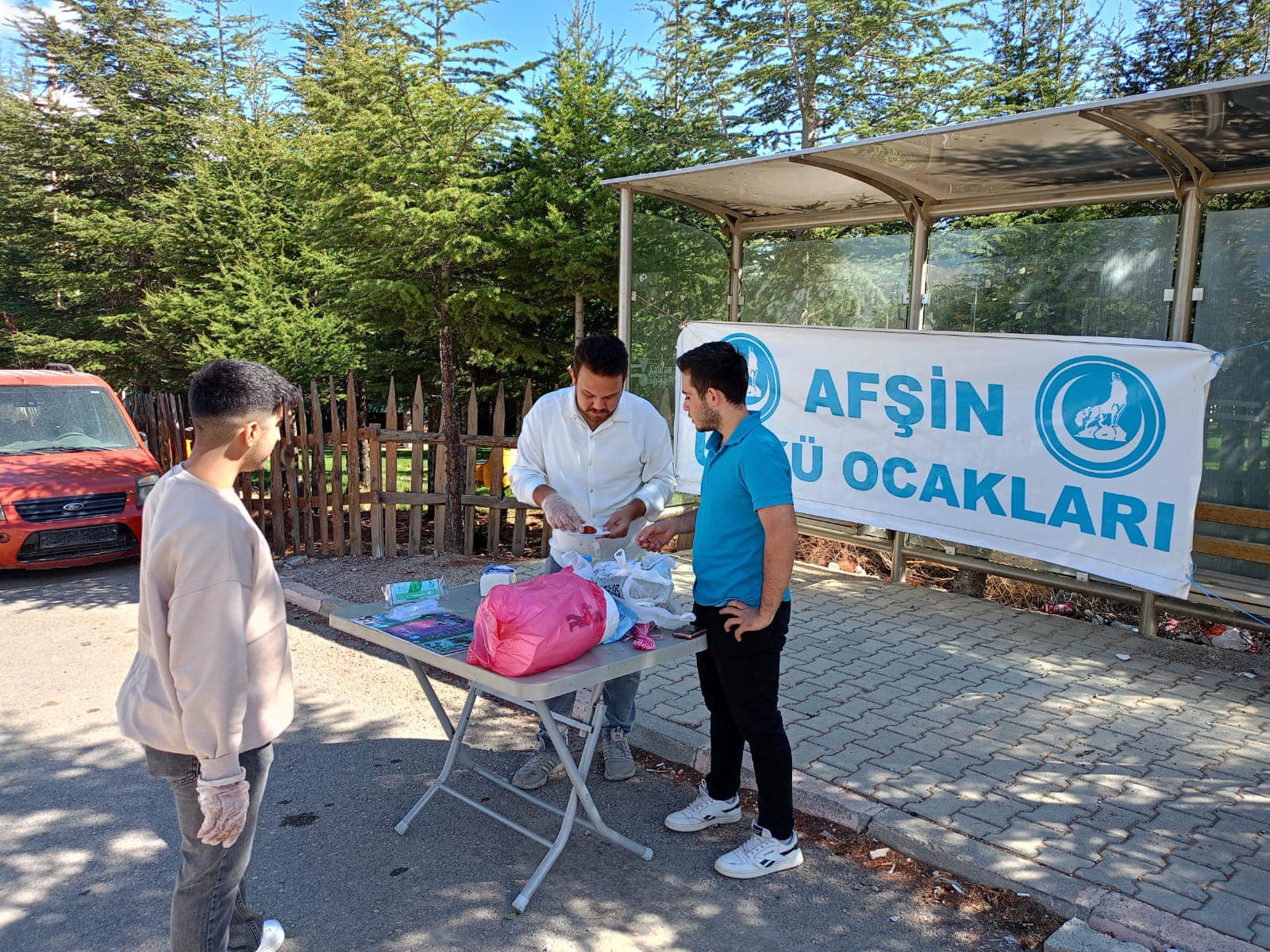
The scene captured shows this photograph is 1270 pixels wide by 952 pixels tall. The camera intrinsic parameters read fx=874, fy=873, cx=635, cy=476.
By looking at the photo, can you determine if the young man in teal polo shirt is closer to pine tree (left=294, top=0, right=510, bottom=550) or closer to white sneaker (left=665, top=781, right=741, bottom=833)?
white sneaker (left=665, top=781, right=741, bottom=833)

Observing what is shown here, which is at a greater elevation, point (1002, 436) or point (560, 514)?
point (1002, 436)

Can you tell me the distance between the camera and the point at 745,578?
3.40 meters

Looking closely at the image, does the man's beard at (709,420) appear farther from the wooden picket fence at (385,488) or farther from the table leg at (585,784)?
the wooden picket fence at (385,488)

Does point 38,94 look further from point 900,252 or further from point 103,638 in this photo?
point 900,252

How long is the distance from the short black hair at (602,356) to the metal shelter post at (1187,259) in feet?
14.1

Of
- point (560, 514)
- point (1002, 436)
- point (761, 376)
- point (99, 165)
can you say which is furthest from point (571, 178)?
point (99, 165)

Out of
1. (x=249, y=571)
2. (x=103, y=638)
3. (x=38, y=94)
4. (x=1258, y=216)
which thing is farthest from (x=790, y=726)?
(x=38, y=94)

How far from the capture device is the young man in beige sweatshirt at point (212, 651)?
2229mm

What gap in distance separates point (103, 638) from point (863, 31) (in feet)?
43.8

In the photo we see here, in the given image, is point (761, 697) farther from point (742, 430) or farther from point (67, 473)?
point (67, 473)

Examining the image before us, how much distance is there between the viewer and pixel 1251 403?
229 inches

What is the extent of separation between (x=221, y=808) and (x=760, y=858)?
6.93 ft

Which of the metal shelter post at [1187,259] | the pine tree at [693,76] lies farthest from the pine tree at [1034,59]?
the metal shelter post at [1187,259]

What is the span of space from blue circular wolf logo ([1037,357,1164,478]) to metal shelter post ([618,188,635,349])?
350 centimetres
